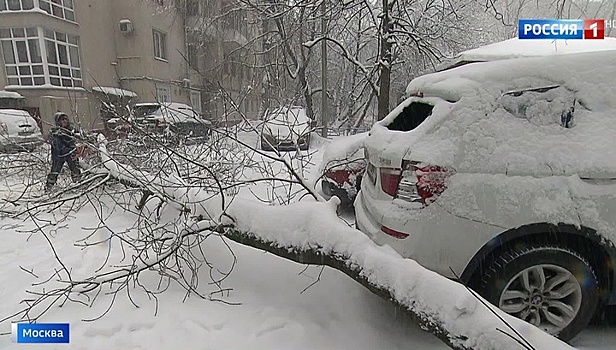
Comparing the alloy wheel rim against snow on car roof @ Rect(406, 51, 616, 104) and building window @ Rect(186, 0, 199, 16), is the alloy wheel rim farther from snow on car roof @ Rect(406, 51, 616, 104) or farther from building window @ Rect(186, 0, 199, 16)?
building window @ Rect(186, 0, 199, 16)

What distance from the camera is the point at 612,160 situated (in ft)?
8.16

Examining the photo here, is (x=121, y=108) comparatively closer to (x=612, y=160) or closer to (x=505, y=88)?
(x=505, y=88)

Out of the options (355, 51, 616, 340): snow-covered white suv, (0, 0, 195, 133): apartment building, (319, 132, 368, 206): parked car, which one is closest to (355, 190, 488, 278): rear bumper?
(355, 51, 616, 340): snow-covered white suv

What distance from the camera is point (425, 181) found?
A: 2.61 metres

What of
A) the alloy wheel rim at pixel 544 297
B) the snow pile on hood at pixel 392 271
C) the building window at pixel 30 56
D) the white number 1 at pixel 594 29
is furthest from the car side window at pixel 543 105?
the building window at pixel 30 56

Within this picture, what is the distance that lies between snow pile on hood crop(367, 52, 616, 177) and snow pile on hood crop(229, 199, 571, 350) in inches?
28.0

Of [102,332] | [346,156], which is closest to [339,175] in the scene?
[346,156]

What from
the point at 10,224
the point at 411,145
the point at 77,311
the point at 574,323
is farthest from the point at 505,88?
the point at 10,224

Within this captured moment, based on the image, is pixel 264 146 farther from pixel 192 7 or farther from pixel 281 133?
pixel 192 7

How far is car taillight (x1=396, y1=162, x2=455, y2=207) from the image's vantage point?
260 centimetres

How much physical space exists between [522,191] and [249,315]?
216cm

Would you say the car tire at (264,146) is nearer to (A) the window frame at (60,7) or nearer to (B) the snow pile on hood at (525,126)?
(B) the snow pile on hood at (525,126)

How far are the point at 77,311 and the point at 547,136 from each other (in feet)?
12.2

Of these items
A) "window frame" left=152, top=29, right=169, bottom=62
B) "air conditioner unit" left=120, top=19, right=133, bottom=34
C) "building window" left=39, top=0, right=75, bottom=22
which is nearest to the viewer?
"building window" left=39, top=0, right=75, bottom=22
